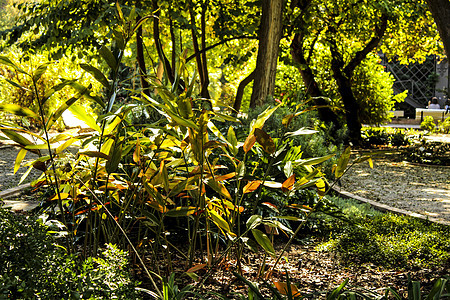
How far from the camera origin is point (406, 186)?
7125 mm

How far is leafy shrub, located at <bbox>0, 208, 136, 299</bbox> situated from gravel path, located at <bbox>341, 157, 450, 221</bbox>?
182 inches

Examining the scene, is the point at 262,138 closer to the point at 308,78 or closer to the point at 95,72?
the point at 95,72

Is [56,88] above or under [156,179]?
above

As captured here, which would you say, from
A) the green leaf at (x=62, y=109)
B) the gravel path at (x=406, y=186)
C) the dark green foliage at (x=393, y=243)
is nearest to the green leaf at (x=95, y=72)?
the green leaf at (x=62, y=109)

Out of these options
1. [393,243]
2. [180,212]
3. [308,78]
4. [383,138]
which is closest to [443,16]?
[393,243]

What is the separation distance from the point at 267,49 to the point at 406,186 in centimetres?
325

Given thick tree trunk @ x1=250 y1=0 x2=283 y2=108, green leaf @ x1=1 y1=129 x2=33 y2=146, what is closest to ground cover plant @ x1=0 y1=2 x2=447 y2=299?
green leaf @ x1=1 y1=129 x2=33 y2=146

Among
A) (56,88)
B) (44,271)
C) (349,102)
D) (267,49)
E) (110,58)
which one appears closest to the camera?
(44,271)

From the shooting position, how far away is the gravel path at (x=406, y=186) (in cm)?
572

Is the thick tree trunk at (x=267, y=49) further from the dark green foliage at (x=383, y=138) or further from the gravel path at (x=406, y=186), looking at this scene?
the dark green foliage at (x=383, y=138)

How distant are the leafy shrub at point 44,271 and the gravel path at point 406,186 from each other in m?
4.62

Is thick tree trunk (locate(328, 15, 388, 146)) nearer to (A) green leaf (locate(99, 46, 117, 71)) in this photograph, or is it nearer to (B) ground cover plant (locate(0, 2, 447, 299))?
(B) ground cover plant (locate(0, 2, 447, 299))

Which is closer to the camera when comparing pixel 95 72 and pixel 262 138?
pixel 95 72

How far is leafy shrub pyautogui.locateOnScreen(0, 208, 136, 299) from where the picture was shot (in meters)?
1.22
